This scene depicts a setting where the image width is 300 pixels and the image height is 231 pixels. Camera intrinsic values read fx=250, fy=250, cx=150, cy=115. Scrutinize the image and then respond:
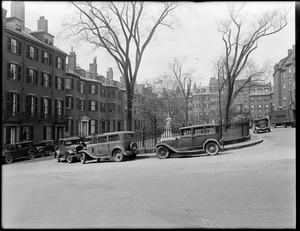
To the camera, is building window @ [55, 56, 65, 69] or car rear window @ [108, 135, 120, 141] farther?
car rear window @ [108, 135, 120, 141]

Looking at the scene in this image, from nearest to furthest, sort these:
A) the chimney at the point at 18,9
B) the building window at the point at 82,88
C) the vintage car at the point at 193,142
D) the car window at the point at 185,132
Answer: the chimney at the point at 18,9 < the building window at the point at 82,88 < the vintage car at the point at 193,142 < the car window at the point at 185,132

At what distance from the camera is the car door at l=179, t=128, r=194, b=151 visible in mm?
11978

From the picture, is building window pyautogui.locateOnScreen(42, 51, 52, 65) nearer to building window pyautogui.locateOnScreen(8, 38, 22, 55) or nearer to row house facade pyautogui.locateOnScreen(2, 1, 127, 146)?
row house facade pyautogui.locateOnScreen(2, 1, 127, 146)

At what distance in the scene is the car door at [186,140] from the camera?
12.0 m

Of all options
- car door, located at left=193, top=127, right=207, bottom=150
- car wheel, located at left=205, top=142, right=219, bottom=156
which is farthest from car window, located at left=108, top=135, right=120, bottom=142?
car wheel, located at left=205, top=142, right=219, bottom=156

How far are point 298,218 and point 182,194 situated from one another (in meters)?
3.63

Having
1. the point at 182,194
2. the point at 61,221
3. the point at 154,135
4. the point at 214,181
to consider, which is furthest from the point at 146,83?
the point at 61,221

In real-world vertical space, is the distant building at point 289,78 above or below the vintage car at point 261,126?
above

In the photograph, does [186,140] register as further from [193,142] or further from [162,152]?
[162,152]

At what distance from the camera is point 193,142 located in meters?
12.0

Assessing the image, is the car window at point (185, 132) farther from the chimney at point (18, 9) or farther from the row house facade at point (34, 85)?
the chimney at point (18, 9)

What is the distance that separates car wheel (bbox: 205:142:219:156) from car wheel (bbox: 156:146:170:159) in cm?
185

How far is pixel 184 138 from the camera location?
12.1 meters

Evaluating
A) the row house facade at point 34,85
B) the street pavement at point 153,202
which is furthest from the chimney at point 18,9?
the street pavement at point 153,202
